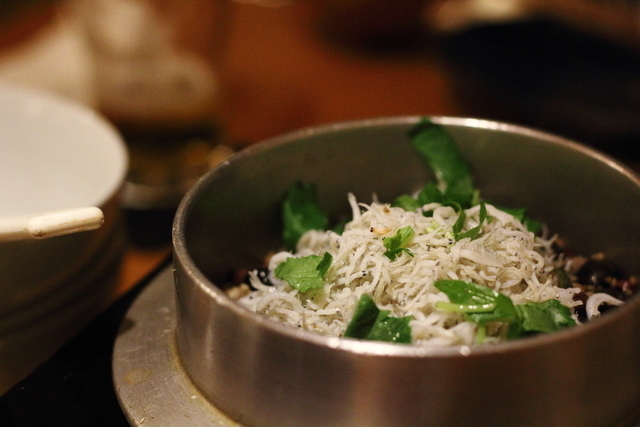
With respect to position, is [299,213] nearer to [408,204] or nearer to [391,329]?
[408,204]

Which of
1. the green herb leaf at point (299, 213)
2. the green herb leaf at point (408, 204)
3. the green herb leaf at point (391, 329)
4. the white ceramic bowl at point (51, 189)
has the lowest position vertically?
the white ceramic bowl at point (51, 189)

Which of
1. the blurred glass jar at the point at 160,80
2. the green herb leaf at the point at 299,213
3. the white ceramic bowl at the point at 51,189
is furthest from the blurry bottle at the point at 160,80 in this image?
the green herb leaf at the point at 299,213

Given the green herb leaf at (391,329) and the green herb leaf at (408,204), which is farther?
the green herb leaf at (408,204)

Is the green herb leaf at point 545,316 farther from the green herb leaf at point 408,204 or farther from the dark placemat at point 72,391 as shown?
the dark placemat at point 72,391

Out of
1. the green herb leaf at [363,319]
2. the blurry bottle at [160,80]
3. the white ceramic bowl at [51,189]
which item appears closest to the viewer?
the green herb leaf at [363,319]

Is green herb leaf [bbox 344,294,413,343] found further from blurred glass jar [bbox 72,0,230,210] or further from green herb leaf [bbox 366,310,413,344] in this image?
blurred glass jar [bbox 72,0,230,210]

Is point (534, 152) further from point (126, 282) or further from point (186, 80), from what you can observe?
point (186, 80)
